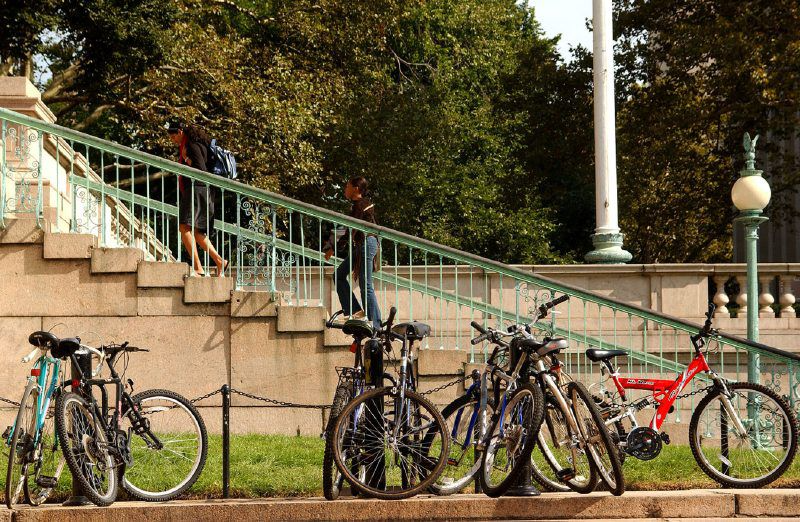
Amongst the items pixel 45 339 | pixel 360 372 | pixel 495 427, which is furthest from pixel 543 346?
pixel 45 339

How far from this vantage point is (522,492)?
8.46 m

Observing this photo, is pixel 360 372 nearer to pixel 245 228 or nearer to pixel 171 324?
pixel 171 324

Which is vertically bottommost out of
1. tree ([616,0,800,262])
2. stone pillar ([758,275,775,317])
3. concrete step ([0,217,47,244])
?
stone pillar ([758,275,775,317])

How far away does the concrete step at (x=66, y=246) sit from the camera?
1128cm

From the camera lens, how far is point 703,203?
32.4 m

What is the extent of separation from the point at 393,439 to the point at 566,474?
115cm

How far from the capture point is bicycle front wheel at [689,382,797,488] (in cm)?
934

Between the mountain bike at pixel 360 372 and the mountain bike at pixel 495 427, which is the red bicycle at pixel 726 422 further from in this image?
the mountain bike at pixel 360 372

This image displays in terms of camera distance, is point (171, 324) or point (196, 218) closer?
point (171, 324)

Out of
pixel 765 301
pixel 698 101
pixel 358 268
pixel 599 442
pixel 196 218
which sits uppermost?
pixel 698 101

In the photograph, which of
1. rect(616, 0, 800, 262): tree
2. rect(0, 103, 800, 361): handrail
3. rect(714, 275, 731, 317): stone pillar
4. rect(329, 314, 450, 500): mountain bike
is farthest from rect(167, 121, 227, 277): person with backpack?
rect(616, 0, 800, 262): tree

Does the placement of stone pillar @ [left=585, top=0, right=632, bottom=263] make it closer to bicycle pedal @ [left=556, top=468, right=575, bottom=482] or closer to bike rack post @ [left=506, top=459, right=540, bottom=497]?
bike rack post @ [left=506, top=459, right=540, bottom=497]

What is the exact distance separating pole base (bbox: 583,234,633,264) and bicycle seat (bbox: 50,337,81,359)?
8753 millimetres

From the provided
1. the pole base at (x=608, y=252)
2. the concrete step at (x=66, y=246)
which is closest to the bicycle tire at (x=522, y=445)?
the concrete step at (x=66, y=246)
